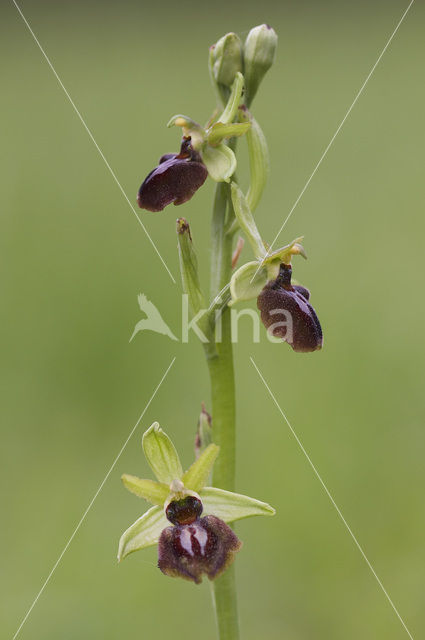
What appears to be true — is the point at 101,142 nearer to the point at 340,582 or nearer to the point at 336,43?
the point at 336,43

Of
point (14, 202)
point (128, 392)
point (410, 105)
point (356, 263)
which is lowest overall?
point (128, 392)

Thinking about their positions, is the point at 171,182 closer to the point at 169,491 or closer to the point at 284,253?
the point at 284,253

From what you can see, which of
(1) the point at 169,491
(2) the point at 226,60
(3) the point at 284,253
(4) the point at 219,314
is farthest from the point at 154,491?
(2) the point at 226,60

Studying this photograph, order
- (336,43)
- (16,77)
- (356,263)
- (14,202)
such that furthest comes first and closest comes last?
(336,43)
(16,77)
(14,202)
(356,263)

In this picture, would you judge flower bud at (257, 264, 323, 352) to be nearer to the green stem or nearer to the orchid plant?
the orchid plant

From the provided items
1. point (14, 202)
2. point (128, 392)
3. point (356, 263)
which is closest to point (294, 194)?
point (356, 263)
